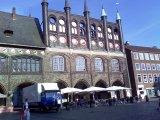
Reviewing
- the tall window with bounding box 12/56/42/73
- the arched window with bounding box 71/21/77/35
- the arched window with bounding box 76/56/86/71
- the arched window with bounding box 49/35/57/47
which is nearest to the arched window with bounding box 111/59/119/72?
the arched window with bounding box 76/56/86/71

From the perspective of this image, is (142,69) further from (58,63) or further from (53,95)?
(53,95)

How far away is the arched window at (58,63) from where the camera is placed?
4097cm

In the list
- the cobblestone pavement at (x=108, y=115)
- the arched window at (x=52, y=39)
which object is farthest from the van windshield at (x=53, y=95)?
the arched window at (x=52, y=39)

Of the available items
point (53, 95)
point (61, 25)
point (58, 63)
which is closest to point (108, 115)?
point (53, 95)

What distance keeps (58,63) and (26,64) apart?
17.7ft

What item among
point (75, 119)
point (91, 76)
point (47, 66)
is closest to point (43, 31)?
point (47, 66)

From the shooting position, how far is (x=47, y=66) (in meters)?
39.9

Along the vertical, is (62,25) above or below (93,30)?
below

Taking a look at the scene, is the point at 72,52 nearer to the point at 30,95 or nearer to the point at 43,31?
the point at 43,31

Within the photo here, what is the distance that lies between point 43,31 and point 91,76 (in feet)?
34.9

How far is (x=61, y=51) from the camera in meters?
42.0

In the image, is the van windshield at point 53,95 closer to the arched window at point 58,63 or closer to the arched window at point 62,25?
the arched window at point 58,63

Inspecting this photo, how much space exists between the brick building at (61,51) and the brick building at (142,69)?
19.1 ft

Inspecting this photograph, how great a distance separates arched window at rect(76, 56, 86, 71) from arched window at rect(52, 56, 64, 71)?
291cm
